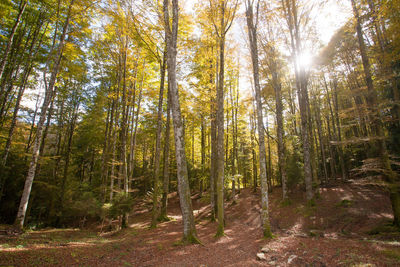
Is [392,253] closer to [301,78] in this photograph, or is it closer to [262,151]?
[262,151]

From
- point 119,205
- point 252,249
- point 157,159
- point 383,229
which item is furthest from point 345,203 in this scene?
point 119,205

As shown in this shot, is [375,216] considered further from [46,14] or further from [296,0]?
[46,14]

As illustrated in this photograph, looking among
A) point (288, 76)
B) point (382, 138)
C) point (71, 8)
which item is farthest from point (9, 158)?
point (288, 76)

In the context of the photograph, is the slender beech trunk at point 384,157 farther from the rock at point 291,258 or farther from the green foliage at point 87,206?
the green foliage at point 87,206

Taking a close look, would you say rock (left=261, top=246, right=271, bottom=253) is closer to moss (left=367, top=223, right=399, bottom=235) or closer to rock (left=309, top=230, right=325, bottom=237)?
rock (left=309, top=230, right=325, bottom=237)

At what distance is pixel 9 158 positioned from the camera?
11570mm

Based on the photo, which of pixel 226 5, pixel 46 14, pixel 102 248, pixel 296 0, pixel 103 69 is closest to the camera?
pixel 102 248

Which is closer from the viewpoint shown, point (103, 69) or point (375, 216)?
point (375, 216)

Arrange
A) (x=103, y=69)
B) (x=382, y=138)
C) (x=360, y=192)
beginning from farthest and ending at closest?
1. (x=103, y=69)
2. (x=360, y=192)
3. (x=382, y=138)

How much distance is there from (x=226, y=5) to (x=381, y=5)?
679 cm

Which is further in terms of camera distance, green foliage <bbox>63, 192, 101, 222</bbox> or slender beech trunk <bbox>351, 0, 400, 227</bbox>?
green foliage <bbox>63, 192, 101, 222</bbox>

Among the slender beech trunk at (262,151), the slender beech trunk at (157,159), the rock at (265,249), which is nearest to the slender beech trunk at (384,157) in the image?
the slender beech trunk at (262,151)

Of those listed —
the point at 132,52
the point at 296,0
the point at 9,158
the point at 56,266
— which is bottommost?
the point at 56,266

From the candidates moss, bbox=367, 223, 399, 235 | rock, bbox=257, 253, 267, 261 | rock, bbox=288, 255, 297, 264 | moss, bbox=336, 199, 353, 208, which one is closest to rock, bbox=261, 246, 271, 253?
rock, bbox=257, 253, 267, 261
